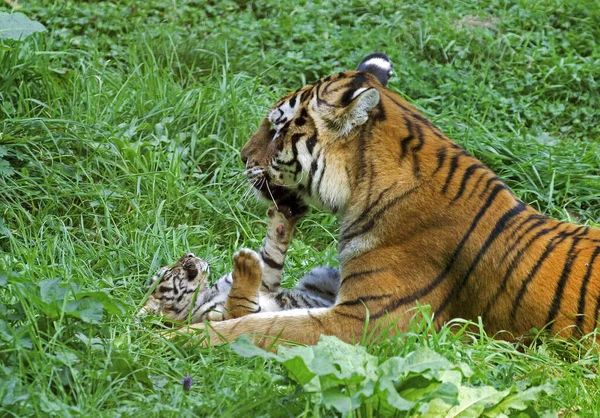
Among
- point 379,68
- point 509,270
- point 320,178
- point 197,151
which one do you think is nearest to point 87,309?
point 320,178

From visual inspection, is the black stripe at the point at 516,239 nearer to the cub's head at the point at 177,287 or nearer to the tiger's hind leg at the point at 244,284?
the tiger's hind leg at the point at 244,284

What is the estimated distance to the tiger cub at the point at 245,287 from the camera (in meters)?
4.43

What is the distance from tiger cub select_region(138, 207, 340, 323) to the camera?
4.43 m

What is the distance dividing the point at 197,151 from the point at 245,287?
171 cm

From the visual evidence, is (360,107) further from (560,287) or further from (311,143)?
(560,287)

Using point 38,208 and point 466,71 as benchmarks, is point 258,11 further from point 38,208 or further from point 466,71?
point 38,208

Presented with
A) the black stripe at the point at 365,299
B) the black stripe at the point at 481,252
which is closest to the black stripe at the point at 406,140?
the black stripe at the point at 481,252

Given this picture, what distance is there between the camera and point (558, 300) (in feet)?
12.9

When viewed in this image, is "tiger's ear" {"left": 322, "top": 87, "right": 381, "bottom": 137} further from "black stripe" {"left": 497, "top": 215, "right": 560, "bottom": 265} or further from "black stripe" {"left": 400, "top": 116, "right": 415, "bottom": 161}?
"black stripe" {"left": 497, "top": 215, "right": 560, "bottom": 265}

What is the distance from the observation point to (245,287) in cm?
443

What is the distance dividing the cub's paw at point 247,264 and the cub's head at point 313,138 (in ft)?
1.13

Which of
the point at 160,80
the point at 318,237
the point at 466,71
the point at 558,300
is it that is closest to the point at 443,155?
the point at 558,300

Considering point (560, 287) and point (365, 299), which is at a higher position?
point (560, 287)

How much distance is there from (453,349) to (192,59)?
3758 mm
